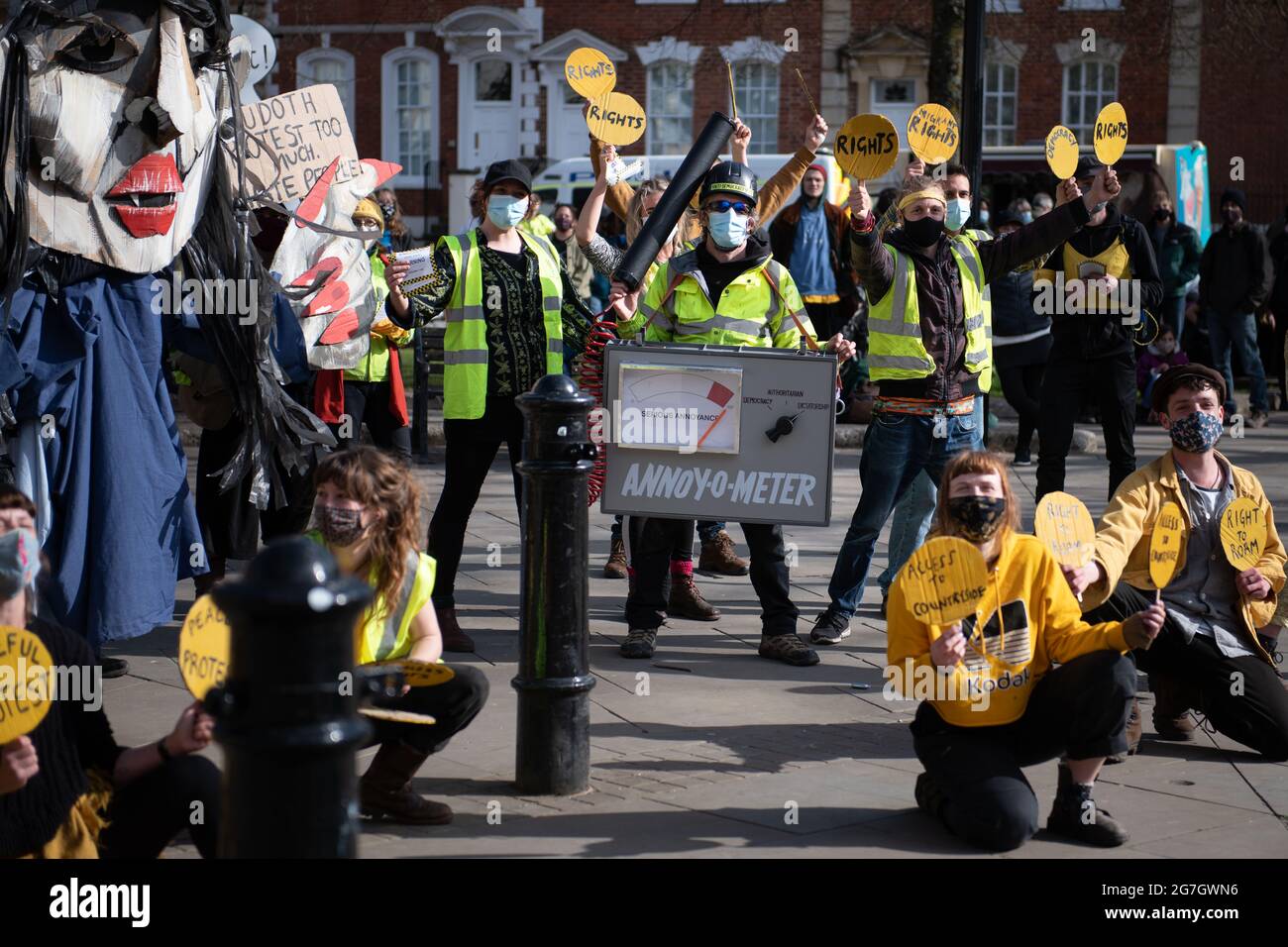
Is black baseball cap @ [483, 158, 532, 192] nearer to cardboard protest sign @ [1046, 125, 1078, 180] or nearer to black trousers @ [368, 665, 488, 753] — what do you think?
cardboard protest sign @ [1046, 125, 1078, 180]

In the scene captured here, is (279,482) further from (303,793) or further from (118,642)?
(303,793)

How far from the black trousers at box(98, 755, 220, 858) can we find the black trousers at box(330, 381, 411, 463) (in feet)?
13.7

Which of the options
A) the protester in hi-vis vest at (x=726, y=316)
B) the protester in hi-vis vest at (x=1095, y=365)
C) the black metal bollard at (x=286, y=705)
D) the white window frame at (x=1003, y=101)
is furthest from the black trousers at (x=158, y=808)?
the white window frame at (x=1003, y=101)

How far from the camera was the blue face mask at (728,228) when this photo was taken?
262 inches

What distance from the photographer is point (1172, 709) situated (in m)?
5.71

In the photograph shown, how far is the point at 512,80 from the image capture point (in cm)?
3278

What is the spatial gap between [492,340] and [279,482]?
1.01 meters

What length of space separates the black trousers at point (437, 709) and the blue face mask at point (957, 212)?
383cm

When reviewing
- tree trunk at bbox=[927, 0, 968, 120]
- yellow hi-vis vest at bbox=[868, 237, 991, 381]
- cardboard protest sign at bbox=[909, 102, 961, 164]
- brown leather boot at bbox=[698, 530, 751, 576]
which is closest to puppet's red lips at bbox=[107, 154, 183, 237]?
yellow hi-vis vest at bbox=[868, 237, 991, 381]

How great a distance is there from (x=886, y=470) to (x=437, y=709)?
307 cm

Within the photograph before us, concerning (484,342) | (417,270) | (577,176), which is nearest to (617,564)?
(484,342)

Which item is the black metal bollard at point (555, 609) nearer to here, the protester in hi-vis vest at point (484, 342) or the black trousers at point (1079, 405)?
the protester in hi-vis vest at point (484, 342)

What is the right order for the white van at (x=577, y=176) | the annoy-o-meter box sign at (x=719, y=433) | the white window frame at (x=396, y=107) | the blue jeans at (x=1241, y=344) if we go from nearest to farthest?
1. the annoy-o-meter box sign at (x=719, y=433)
2. the blue jeans at (x=1241, y=344)
3. the white van at (x=577, y=176)
4. the white window frame at (x=396, y=107)
